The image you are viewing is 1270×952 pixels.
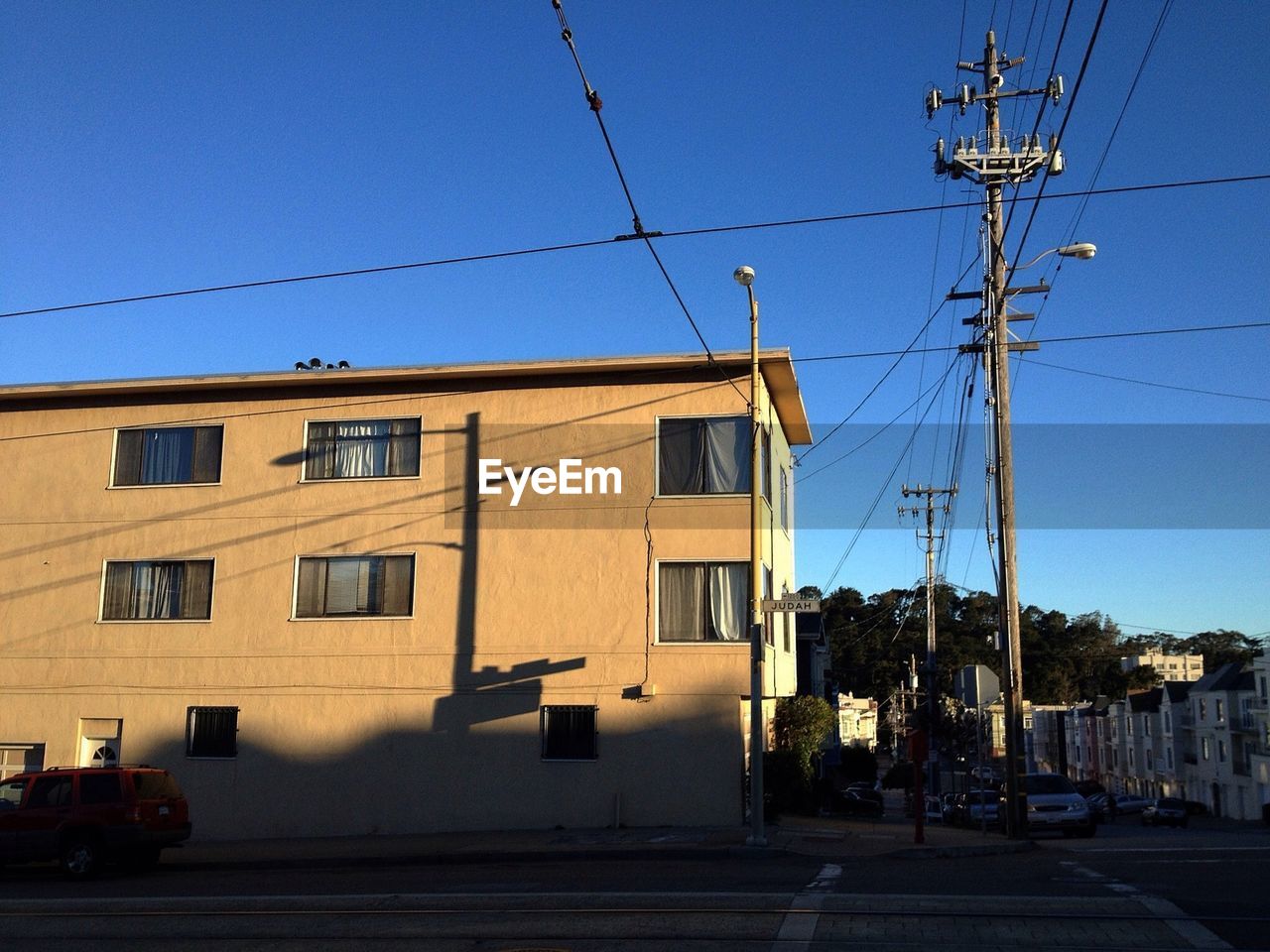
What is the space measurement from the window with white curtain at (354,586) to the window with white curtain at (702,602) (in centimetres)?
517

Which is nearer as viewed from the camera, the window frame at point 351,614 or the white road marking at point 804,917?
the white road marking at point 804,917

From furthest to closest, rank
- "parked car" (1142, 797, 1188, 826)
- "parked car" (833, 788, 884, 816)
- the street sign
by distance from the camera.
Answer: "parked car" (1142, 797, 1188, 826), "parked car" (833, 788, 884, 816), the street sign

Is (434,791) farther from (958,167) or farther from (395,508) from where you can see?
(958,167)

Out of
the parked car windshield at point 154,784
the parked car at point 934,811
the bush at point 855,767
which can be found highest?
the parked car windshield at point 154,784

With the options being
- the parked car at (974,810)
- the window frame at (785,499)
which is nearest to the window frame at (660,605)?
the window frame at (785,499)

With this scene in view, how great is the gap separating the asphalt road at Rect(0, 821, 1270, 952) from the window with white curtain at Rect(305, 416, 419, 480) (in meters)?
9.31

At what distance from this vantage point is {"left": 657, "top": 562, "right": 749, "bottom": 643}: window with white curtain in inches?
880

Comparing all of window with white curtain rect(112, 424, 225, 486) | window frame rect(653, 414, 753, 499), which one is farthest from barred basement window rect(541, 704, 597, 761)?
window with white curtain rect(112, 424, 225, 486)

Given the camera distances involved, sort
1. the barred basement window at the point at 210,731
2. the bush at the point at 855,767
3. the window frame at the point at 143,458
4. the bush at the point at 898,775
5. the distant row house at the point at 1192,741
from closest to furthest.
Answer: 1. the barred basement window at the point at 210,731
2. the window frame at the point at 143,458
3. the bush at the point at 855,767
4. the distant row house at the point at 1192,741
5. the bush at the point at 898,775

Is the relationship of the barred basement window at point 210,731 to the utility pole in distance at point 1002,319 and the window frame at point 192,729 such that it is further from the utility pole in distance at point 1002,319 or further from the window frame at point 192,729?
the utility pole in distance at point 1002,319

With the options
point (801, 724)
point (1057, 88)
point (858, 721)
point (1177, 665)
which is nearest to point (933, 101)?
point (1057, 88)

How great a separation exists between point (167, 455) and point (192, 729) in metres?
5.86

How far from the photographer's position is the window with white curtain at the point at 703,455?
896 inches

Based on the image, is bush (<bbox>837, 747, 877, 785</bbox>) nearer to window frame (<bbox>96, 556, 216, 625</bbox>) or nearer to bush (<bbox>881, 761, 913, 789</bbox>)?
bush (<bbox>881, 761, 913, 789</bbox>)
